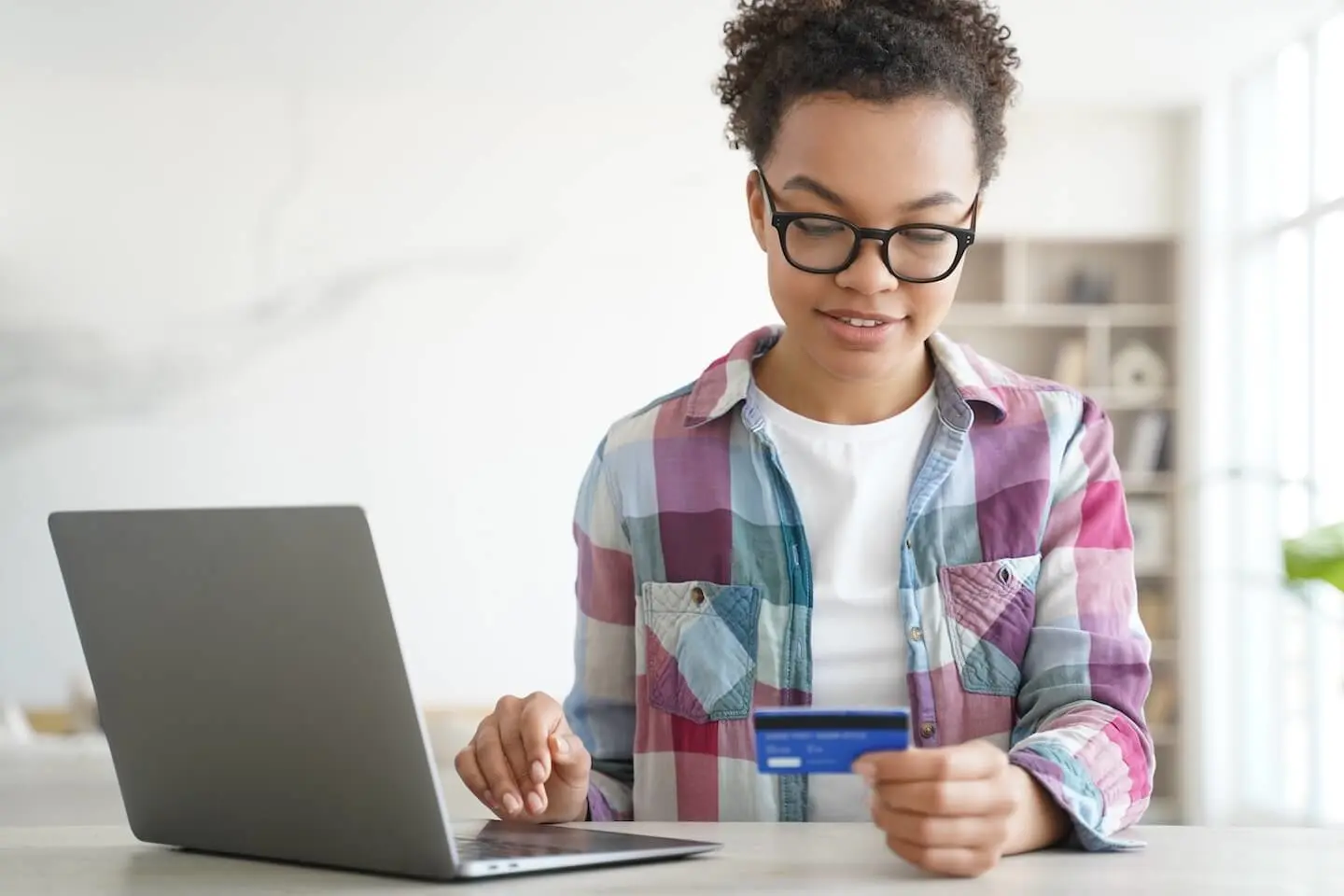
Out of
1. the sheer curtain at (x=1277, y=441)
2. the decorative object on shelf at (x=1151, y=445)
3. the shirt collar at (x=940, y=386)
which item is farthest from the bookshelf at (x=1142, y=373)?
the shirt collar at (x=940, y=386)

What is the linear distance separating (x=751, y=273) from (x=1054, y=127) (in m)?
1.30

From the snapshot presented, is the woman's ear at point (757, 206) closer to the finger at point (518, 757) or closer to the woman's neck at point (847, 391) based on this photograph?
the woman's neck at point (847, 391)

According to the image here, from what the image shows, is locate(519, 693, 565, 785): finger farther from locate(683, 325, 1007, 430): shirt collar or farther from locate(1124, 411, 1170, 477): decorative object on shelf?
locate(1124, 411, 1170, 477): decorative object on shelf

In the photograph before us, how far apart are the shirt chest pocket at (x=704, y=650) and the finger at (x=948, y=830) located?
1.34ft

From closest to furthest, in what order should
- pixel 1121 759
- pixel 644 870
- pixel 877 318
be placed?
pixel 644 870 → pixel 1121 759 → pixel 877 318

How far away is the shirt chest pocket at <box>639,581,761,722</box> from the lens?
4.47 feet

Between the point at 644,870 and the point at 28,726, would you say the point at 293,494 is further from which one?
the point at 644,870

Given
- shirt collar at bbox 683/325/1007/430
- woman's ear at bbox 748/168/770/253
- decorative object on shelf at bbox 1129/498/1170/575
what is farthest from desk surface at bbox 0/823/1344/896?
decorative object on shelf at bbox 1129/498/1170/575

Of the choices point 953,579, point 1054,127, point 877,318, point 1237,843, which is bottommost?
point 1237,843

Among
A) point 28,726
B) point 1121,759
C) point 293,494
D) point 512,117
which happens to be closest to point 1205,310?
point 512,117

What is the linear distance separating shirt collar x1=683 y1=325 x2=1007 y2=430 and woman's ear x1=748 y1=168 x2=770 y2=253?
129 mm

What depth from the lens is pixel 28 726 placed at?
500cm

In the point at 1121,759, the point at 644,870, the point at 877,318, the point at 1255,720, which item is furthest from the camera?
the point at 1255,720

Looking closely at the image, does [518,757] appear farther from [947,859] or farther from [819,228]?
[819,228]
